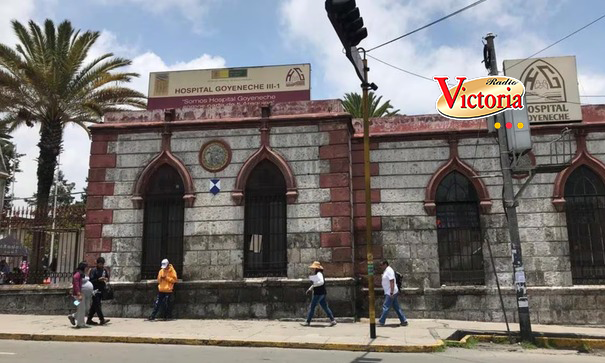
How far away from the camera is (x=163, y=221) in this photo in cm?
1454

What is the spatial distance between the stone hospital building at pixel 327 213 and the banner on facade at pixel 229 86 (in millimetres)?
1008

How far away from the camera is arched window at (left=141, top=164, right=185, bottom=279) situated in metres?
14.3

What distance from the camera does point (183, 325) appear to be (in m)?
12.3

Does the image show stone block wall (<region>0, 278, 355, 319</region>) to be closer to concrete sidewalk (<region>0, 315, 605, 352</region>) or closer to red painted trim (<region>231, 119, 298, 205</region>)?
concrete sidewalk (<region>0, 315, 605, 352</region>)

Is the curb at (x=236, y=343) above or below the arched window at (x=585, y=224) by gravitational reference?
below

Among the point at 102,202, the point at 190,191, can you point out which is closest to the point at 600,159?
the point at 190,191

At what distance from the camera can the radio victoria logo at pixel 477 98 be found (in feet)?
35.8

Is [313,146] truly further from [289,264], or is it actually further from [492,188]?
[492,188]

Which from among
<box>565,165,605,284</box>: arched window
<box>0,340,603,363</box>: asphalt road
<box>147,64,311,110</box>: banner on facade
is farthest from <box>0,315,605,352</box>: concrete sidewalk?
<box>147,64,311,110</box>: banner on facade

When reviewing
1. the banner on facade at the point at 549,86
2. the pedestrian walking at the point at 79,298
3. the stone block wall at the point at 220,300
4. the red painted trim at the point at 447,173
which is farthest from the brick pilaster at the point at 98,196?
the banner on facade at the point at 549,86

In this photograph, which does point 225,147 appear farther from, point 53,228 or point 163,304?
point 53,228

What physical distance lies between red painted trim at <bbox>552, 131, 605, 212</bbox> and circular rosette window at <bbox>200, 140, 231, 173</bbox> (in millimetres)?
9048

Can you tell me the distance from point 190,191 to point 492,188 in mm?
8410

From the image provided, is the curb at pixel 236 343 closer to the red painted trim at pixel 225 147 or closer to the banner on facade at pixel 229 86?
the red painted trim at pixel 225 147
